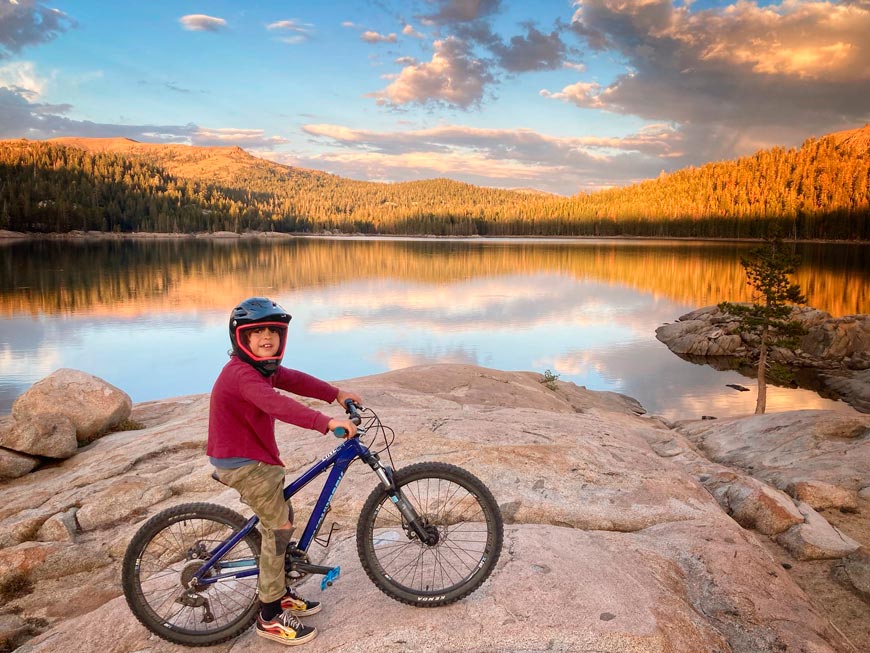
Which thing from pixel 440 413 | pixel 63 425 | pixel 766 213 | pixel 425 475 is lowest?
pixel 63 425

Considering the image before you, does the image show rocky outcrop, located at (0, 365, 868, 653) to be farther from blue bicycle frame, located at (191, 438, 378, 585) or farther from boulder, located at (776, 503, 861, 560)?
blue bicycle frame, located at (191, 438, 378, 585)

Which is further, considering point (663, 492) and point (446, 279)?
point (446, 279)

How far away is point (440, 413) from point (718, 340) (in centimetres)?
3951

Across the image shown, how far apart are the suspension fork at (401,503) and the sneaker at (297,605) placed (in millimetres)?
1090

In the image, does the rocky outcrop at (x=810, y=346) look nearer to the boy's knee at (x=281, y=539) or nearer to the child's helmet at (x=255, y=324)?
the boy's knee at (x=281, y=539)

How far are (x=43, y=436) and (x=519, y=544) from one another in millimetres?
11595

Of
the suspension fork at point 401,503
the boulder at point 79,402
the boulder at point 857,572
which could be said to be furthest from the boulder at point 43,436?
the boulder at point 857,572

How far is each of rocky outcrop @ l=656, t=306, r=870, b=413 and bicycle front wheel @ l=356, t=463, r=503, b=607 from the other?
1414 inches

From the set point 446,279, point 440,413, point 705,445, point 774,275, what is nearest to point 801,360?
point 774,275

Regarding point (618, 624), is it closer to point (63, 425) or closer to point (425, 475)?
point (425, 475)

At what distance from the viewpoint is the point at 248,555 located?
5090 mm

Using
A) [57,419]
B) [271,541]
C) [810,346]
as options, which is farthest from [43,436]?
[810,346]

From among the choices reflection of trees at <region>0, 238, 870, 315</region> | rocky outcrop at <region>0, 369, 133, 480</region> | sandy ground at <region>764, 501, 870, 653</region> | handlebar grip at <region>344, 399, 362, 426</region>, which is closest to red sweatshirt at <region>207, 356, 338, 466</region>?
handlebar grip at <region>344, 399, 362, 426</region>

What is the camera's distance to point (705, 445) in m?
16.6
